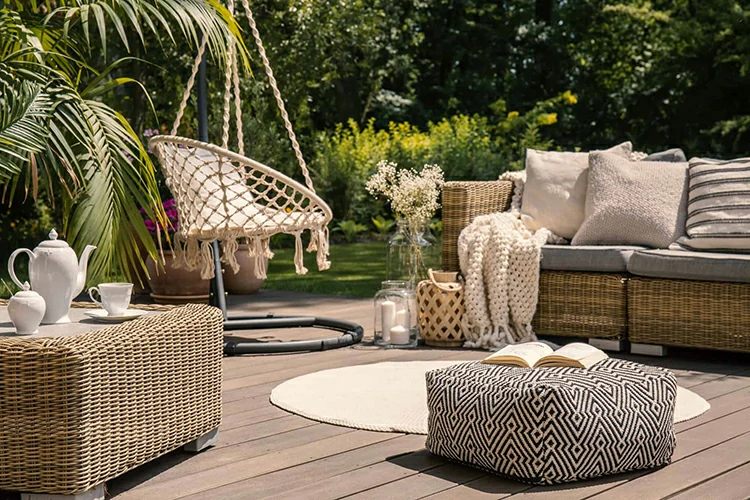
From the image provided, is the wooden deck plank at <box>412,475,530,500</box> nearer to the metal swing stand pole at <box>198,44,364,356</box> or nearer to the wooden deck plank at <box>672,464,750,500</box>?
the wooden deck plank at <box>672,464,750,500</box>

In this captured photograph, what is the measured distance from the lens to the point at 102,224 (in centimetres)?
290

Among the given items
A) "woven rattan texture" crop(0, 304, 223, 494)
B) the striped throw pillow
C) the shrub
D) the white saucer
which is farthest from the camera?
the shrub

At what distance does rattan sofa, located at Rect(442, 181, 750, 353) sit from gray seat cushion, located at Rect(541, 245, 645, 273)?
0.11ft

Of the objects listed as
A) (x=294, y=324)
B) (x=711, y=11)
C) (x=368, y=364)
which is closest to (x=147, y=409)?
(x=368, y=364)

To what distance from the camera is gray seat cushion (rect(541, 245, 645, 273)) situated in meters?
4.01

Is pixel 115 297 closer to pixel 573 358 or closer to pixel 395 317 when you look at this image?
pixel 573 358

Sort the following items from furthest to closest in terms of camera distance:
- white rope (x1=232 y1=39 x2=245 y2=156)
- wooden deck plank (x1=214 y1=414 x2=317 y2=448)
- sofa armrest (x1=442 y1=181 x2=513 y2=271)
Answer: sofa armrest (x1=442 y1=181 x2=513 y2=271) < white rope (x1=232 y1=39 x2=245 y2=156) < wooden deck plank (x1=214 y1=414 x2=317 y2=448)

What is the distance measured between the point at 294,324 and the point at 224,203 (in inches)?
32.8

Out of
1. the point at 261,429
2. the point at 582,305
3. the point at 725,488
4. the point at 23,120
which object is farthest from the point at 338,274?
the point at 725,488

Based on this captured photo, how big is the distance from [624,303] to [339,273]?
10.9 feet

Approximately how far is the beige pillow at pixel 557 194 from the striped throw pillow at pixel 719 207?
427mm

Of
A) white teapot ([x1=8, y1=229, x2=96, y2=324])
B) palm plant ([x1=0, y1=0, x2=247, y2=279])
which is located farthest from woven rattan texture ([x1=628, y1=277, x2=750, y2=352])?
white teapot ([x1=8, y1=229, x2=96, y2=324])

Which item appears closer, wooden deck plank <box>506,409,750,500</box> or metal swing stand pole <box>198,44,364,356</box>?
wooden deck plank <box>506,409,750,500</box>

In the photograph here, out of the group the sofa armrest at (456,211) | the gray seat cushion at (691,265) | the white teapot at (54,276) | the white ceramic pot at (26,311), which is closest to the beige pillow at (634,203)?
the gray seat cushion at (691,265)
